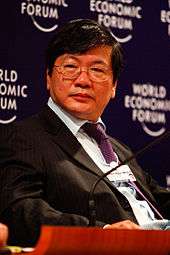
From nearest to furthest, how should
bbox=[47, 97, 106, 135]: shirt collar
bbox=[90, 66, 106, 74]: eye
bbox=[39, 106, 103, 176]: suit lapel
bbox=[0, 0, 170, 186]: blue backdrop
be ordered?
1. bbox=[39, 106, 103, 176]: suit lapel
2. bbox=[47, 97, 106, 135]: shirt collar
3. bbox=[90, 66, 106, 74]: eye
4. bbox=[0, 0, 170, 186]: blue backdrop

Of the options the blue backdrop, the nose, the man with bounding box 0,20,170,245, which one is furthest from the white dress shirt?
the blue backdrop

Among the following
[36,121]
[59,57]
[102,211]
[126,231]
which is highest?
[59,57]

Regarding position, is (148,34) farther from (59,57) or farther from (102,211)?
(102,211)

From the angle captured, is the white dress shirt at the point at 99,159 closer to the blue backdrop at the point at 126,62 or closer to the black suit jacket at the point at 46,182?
the black suit jacket at the point at 46,182

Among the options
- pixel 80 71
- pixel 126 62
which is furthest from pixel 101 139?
pixel 126 62

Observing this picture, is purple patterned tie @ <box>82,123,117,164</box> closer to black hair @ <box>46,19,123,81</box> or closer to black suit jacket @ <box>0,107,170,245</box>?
black suit jacket @ <box>0,107,170,245</box>

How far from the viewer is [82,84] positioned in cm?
293

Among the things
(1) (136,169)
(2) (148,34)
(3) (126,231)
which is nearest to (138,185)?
(1) (136,169)

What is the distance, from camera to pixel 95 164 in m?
2.77

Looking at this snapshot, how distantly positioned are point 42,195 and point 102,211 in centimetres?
25

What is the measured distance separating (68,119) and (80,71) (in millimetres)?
219

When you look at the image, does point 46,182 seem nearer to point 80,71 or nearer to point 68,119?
point 68,119

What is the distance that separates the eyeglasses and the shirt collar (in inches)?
5.3

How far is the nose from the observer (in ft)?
9.59
